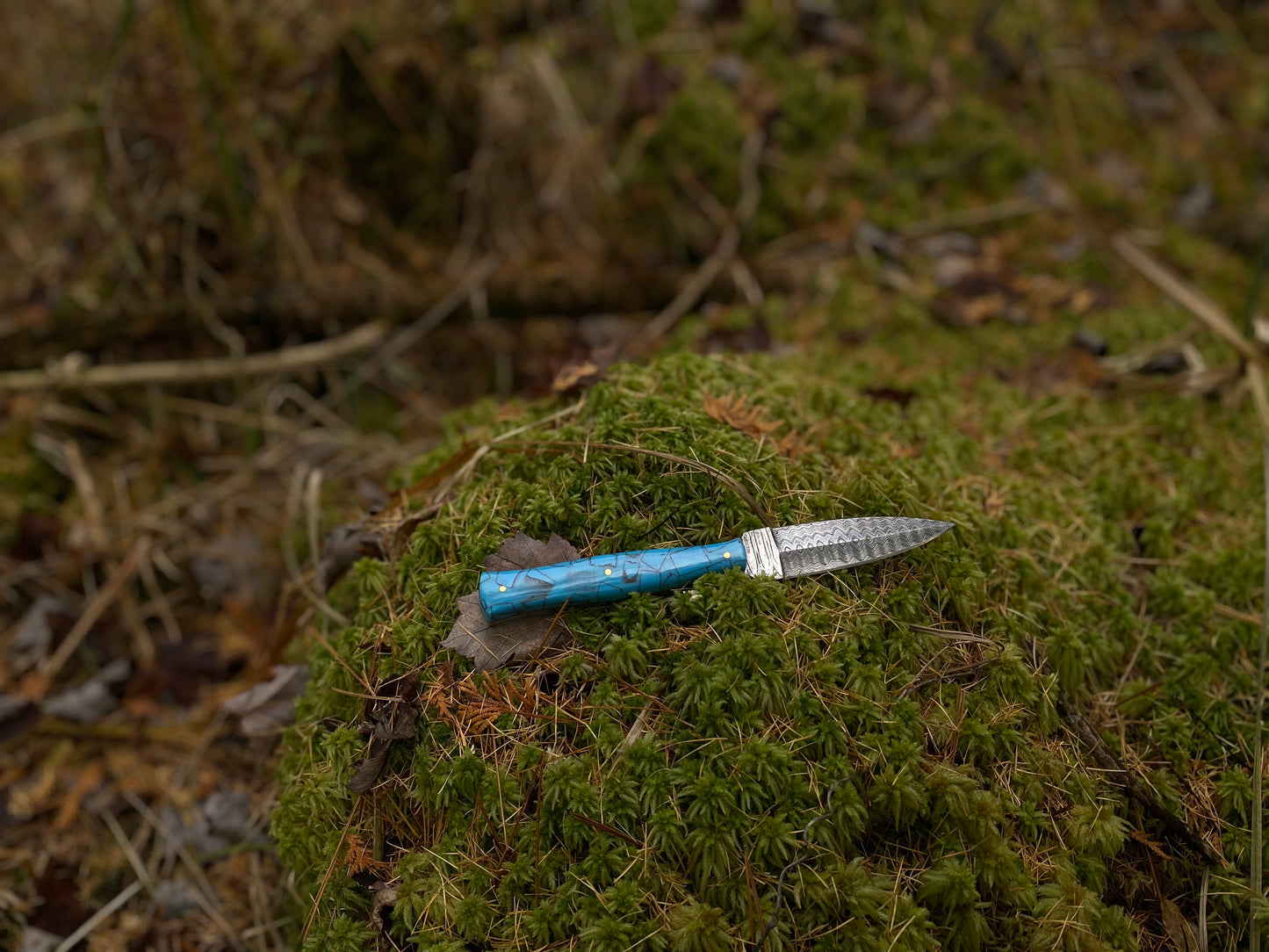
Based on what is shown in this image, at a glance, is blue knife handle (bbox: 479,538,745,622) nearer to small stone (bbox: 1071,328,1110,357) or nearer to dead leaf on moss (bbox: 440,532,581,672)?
dead leaf on moss (bbox: 440,532,581,672)

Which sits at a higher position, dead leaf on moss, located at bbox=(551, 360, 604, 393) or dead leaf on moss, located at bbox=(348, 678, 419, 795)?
dead leaf on moss, located at bbox=(551, 360, 604, 393)

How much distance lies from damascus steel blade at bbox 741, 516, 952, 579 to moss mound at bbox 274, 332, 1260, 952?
→ 0.08m

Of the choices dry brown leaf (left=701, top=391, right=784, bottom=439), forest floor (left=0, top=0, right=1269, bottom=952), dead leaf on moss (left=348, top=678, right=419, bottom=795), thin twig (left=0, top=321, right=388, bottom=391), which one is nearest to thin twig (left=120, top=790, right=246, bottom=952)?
forest floor (left=0, top=0, right=1269, bottom=952)

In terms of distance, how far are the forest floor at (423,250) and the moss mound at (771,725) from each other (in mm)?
599

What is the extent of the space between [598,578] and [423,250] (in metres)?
3.27

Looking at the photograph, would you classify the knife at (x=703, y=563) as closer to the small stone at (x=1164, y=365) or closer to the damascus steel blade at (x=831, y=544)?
the damascus steel blade at (x=831, y=544)

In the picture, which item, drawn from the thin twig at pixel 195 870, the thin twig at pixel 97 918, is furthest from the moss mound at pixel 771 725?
the thin twig at pixel 97 918

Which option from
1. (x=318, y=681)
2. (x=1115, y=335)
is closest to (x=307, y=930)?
(x=318, y=681)

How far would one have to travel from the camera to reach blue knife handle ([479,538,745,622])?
2078 millimetres

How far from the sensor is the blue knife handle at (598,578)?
2078 millimetres

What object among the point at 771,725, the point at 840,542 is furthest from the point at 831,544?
the point at 771,725

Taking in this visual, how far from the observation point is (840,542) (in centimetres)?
215

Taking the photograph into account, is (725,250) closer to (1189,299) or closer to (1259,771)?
(1189,299)

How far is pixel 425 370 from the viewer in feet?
14.6
